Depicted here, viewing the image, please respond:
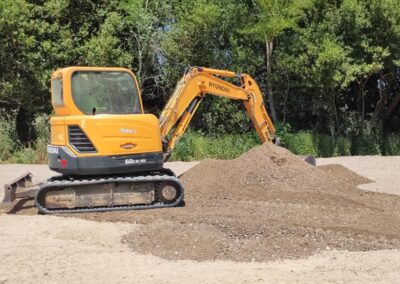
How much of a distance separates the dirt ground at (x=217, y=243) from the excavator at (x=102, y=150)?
0.35 meters

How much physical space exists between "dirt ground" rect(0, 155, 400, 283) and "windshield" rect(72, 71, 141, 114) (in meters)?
1.63

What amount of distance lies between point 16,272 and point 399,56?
1662cm

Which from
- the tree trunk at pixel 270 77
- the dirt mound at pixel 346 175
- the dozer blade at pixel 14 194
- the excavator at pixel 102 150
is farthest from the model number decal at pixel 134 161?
the tree trunk at pixel 270 77

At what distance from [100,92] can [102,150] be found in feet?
2.95

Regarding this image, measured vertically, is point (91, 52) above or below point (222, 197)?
above

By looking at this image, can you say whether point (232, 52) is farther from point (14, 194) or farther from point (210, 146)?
point (14, 194)

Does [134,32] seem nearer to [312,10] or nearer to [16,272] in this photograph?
[312,10]

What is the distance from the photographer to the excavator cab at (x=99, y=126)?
28.0 feet

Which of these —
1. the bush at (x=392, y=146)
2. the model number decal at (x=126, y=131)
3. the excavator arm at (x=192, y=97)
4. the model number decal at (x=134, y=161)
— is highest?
the excavator arm at (x=192, y=97)

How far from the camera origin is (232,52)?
2088 cm

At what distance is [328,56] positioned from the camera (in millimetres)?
18266

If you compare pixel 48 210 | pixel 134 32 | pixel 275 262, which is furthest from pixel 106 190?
pixel 134 32

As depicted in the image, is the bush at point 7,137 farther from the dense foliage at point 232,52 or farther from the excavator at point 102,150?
the excavator at point 102,150

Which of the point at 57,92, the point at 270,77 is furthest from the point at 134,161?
the point at 270,77
